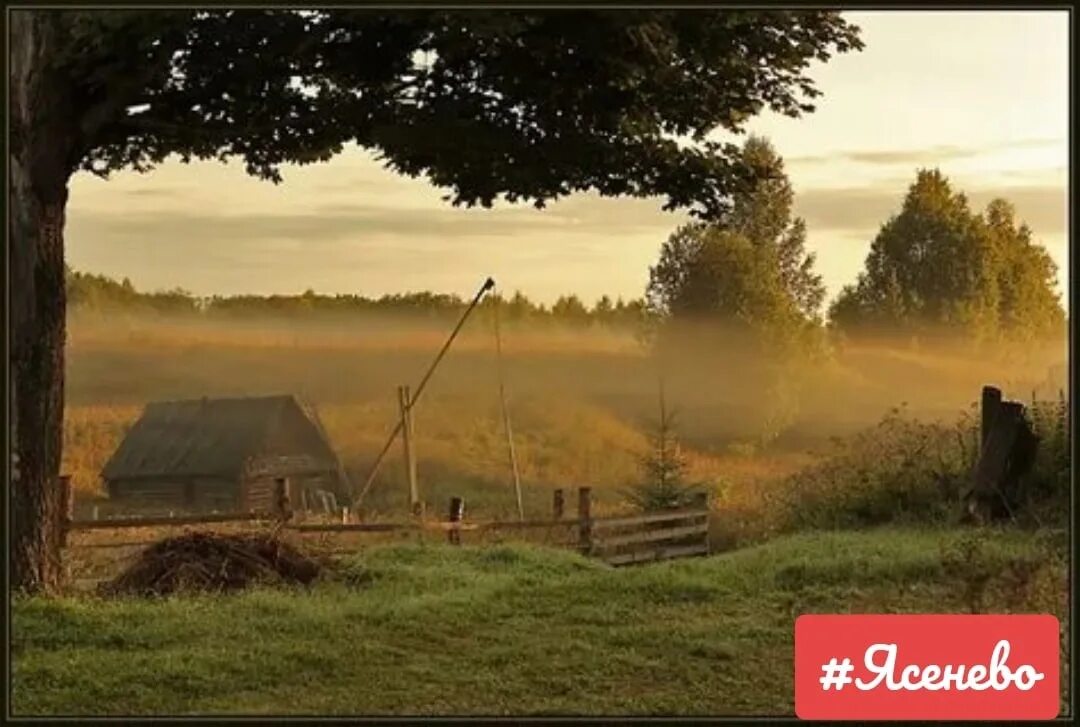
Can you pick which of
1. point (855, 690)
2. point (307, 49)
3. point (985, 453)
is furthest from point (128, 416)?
point (985, 453)

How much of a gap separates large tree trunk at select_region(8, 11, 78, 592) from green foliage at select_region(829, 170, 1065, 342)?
603 centimetres

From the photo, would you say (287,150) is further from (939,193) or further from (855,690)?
(855,690)

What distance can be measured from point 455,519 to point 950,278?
4.99 m

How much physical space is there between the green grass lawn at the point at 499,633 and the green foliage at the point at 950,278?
5.65ft

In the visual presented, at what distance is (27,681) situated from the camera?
30.2ft

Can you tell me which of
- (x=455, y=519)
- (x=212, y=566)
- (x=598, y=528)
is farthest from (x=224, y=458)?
(x=598, y=528)

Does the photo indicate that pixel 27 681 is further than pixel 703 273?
No

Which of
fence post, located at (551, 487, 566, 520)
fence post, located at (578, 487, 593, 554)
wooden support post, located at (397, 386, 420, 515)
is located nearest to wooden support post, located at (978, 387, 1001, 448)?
fence post, located at (578, 487, 593, 554)

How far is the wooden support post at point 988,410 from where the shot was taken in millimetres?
13109

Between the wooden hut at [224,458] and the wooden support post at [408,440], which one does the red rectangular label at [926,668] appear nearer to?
the wooden support post at [408,440]

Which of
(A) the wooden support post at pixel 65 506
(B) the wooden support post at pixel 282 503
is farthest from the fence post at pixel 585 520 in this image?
(A) the wooden support post at pixel 65 506

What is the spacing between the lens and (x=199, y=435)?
11.7 m

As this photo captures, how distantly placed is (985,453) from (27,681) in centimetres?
867

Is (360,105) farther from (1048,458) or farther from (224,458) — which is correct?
(1048,458)
